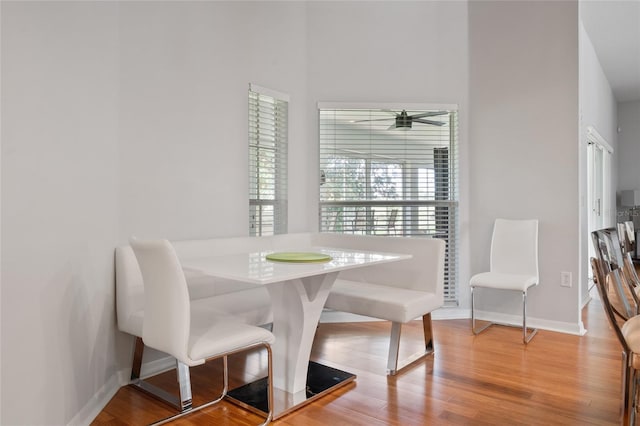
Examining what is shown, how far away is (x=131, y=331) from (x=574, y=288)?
3375mm

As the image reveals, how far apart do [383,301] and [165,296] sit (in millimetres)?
1431

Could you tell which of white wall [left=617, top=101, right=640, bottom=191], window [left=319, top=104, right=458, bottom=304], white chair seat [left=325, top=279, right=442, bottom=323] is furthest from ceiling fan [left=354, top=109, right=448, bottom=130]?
white wall [left=617, top=101, right=640, bottom=191]

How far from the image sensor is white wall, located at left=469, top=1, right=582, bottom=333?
3.81 metres

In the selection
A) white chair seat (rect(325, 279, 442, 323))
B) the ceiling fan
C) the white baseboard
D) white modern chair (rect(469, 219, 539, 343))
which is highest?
the ceiling fan

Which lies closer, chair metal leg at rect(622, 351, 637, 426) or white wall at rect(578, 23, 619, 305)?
chair metal leg at rect(622, 351, 637, 426)

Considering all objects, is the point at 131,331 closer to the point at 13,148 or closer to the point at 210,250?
the point at 210,250

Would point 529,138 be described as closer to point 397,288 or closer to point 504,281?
point 504,281

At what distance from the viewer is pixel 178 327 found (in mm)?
2061

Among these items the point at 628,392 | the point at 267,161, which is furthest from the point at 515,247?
the point at 267,161

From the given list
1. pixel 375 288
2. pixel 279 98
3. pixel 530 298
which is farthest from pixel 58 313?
pixel 530 298

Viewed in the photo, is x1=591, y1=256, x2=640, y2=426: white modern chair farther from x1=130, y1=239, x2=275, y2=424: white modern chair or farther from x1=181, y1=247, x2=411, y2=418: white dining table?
x1=130, y1=239, x2=275, y2=424: white modern chair

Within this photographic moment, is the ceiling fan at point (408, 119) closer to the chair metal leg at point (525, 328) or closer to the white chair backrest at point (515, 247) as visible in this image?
the white chair backrest at point (515, 247)

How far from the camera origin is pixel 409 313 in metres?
2.89

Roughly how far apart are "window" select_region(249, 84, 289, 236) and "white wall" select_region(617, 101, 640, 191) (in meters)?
7.72
